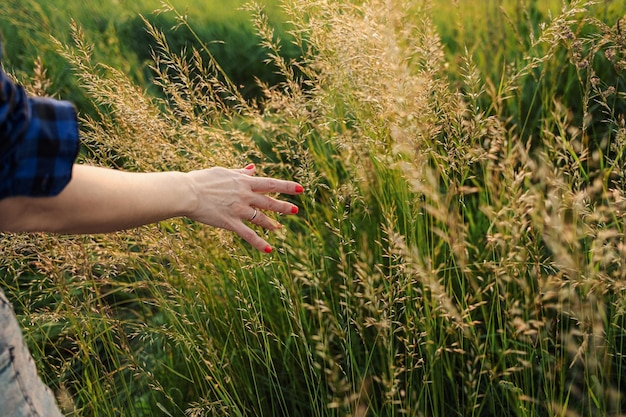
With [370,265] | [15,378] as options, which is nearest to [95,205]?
[15,378]

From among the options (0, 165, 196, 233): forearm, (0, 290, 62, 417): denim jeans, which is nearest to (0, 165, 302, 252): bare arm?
(0, 165, 196, 233): forearm

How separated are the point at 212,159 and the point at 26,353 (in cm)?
122

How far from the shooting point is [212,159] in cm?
219

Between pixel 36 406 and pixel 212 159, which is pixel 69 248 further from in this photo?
pixel 36 406

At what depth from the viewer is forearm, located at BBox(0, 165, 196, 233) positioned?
3.56 ft

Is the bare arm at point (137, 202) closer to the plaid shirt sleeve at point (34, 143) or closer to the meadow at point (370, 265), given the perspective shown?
the plaid shirt sleeve at point (34, 143)

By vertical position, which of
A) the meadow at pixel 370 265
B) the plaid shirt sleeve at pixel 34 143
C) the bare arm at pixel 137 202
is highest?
the plaid shirt sleeve at pixel 34 143

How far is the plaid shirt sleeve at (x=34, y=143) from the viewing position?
963 mm

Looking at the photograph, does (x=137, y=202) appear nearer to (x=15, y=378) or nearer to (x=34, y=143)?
(x=34, y=143)

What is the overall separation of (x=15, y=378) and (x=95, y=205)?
0.99 ft

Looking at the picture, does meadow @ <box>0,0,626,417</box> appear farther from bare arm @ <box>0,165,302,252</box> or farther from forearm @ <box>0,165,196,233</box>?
forearm @ <box>0,165,196,233</box>

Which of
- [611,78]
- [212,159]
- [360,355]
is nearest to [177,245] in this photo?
[212,159]

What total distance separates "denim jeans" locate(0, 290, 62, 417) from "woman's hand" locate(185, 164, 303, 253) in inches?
18.8

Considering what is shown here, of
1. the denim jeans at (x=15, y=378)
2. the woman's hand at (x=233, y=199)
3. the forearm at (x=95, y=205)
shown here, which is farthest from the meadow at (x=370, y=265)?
the denim jeans at (x=15, y=378)
